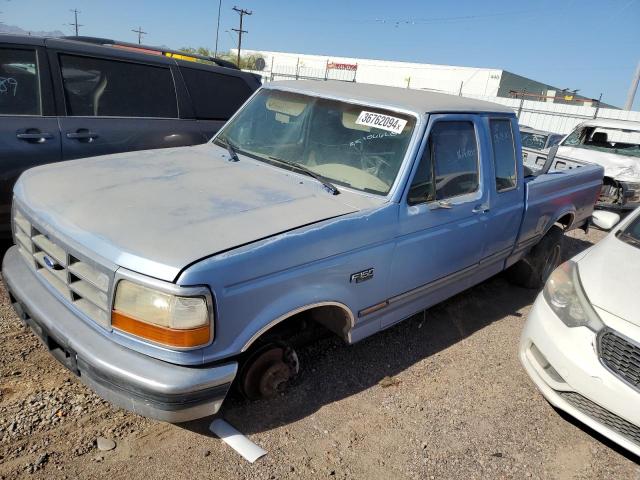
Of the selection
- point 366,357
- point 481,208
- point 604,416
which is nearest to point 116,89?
point 366,357

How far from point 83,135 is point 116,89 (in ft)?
2.12

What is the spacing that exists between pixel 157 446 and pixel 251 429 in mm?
491

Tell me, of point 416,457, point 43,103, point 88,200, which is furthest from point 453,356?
point 43,103

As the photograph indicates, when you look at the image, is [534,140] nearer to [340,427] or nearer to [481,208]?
[481,208]

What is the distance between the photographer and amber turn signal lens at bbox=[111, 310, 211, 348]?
2.05m

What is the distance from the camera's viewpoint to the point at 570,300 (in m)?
2.96

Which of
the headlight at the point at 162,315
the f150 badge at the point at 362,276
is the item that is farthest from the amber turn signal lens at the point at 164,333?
the f150 badge at the point at 362,276

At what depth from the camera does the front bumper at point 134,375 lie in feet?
6.73

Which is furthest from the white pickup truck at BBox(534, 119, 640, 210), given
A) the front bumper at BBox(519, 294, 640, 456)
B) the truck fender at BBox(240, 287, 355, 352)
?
the truck fender at BBox(240, 287, 355, 352)

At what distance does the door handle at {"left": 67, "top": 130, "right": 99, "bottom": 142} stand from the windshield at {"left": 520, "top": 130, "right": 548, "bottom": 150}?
8.80m

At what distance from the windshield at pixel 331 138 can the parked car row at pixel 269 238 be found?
0.04 feet

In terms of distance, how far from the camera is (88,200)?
2.49m

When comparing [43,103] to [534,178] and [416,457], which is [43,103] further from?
[534,178]

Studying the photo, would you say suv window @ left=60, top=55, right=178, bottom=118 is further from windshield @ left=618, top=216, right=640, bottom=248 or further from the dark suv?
windshield @ left=618, top=216, right=640, bottom=248
